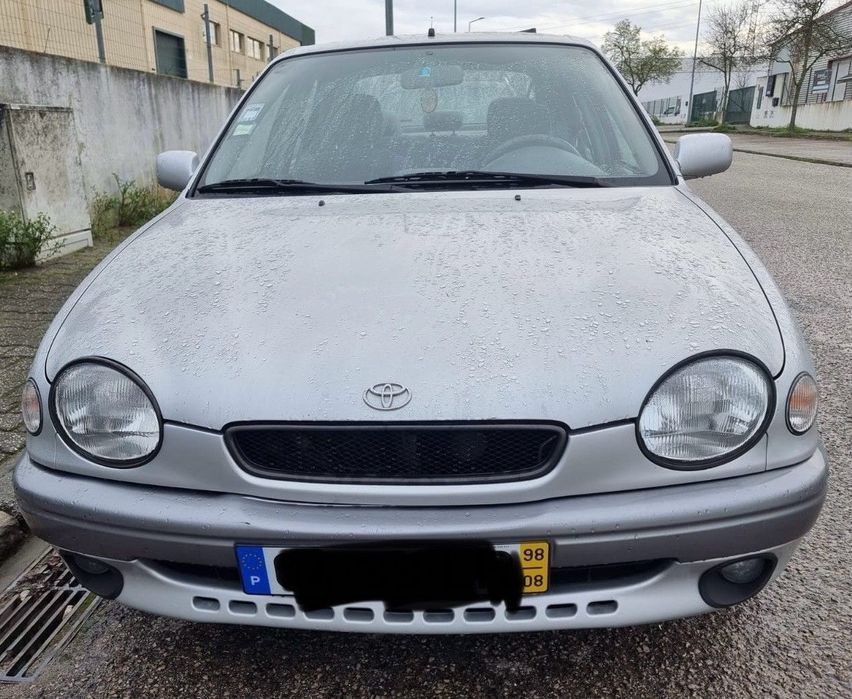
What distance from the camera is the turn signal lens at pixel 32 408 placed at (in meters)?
1.51

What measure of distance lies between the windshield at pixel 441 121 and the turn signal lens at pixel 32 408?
1.01 m

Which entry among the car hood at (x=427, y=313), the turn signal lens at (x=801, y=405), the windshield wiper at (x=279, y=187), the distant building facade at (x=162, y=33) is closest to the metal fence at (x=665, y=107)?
the distant building facade at (x=162, y=33)

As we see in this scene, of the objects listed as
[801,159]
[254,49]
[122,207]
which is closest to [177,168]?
[122,207]

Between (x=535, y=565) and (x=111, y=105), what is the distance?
7118mm

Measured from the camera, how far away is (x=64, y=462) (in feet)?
4.85

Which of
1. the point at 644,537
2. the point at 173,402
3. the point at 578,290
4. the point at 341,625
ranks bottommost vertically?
the point at 341,625

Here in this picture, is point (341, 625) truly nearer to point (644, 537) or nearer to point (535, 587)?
point (535, 587)

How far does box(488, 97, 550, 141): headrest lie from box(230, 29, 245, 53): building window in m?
28.9

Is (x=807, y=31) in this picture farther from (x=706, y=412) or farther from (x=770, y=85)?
(x=706, y=412)

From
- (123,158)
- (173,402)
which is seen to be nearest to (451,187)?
(173,402)

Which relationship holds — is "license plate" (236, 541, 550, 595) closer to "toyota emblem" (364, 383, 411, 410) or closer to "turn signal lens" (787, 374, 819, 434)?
"toyota emblem" (364, 383, 411, 410)

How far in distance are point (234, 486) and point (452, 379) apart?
47cm

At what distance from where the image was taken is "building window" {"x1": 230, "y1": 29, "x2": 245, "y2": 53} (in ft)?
92.4

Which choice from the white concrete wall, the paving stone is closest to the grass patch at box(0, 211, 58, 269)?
the paving stone
